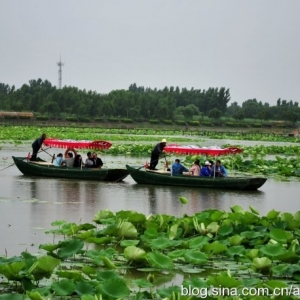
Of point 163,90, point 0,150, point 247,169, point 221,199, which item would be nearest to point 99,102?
point 163,90

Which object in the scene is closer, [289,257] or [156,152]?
[289,257]

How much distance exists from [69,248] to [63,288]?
159cm

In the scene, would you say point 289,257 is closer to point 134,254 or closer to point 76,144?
point 134,254

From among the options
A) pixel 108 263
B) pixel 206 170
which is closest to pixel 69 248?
pixel 108 263

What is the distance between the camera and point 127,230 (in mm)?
10180

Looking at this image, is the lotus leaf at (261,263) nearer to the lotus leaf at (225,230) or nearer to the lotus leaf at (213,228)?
the lotus leaf at (225,230)

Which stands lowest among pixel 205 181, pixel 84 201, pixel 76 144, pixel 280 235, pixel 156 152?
pixel 84 201

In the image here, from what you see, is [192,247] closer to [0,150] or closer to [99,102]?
[0,150]

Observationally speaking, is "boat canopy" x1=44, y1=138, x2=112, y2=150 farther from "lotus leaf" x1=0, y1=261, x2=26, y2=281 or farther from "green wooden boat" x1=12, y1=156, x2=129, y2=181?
"lotus leaf" x1=0, y1=261, x2=26, y2=281

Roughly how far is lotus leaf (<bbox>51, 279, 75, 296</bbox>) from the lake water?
245cm

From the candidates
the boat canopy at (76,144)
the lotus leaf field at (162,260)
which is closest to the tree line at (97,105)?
the boat canopy at (76,144)

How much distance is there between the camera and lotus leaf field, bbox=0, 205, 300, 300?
7207 millimetres

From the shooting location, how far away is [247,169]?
26438 millimetres

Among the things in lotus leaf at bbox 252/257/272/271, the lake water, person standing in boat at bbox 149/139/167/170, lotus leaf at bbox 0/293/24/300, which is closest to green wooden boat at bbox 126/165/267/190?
the lake water
